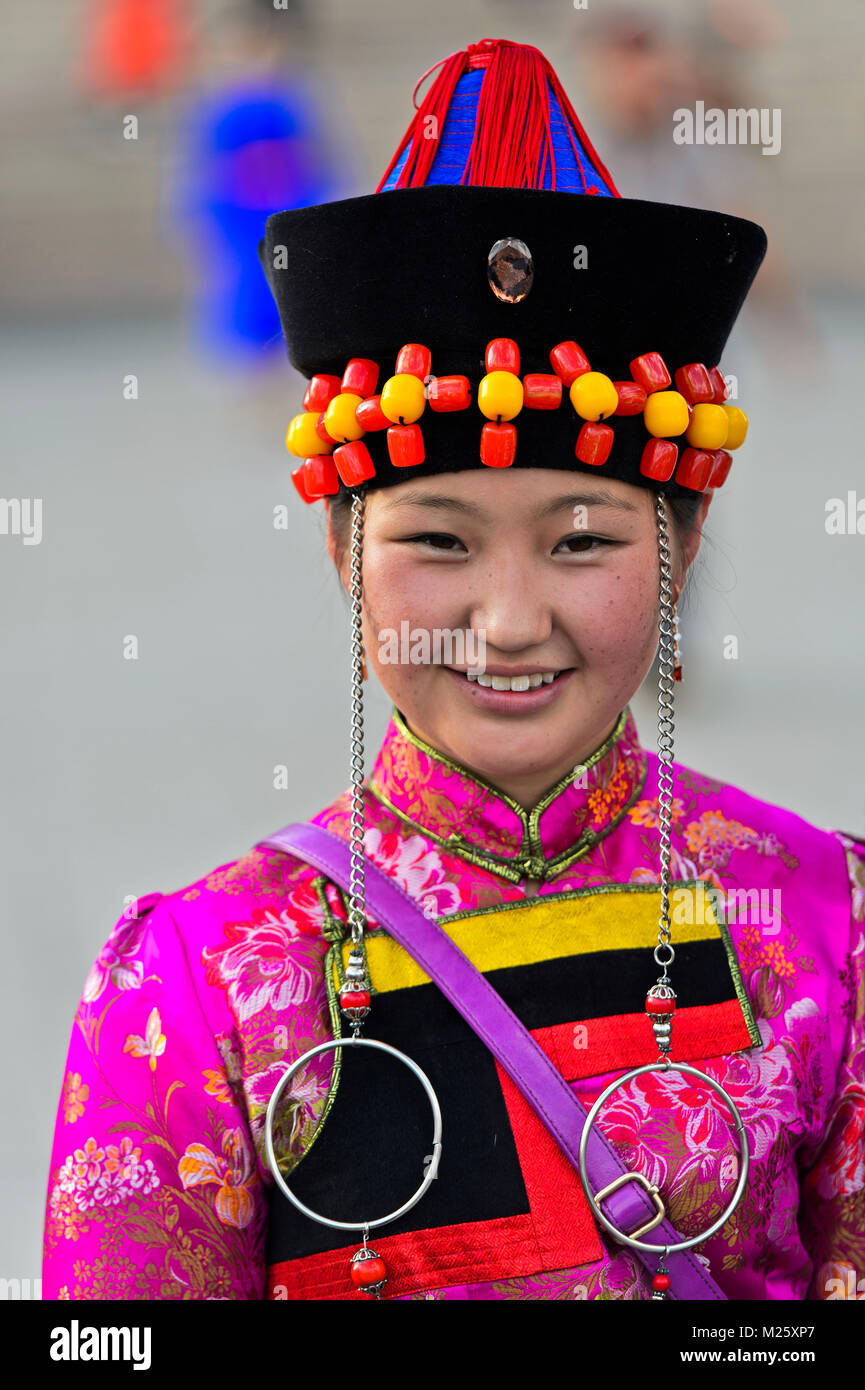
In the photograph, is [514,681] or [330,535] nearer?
[514,681]

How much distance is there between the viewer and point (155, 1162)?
1.28 meters

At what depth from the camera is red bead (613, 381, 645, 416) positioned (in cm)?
126

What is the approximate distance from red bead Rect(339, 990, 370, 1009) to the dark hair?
410mm

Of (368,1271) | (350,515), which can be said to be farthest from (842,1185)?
(350,515)

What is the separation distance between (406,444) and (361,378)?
0.09m

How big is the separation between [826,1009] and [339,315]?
0.83 metres

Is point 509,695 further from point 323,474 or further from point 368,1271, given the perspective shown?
point 368,1271

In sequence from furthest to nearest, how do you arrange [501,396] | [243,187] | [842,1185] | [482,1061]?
[243,187], [842,1185], [482,1061], [501,396]

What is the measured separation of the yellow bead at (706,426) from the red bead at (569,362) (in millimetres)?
131

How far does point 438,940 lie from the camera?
135cm

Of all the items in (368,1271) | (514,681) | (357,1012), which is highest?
(514,681)

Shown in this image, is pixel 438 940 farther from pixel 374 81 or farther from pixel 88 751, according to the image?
pixel 88 751

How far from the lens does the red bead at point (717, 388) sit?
4.38ft
